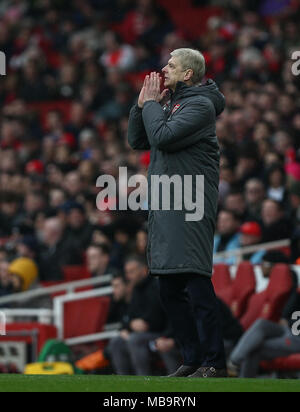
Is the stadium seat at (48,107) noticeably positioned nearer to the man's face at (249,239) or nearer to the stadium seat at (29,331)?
the stadium seat at (29,331)

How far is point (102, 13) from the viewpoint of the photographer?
70.2ft

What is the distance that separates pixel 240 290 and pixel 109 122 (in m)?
7.65

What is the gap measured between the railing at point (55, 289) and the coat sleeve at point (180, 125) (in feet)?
18.8

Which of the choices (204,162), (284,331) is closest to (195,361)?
(204,162)

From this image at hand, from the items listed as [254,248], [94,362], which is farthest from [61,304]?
[254,248]

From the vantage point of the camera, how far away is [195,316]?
6.41m

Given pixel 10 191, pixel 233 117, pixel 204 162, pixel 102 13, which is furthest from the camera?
pixel 102 13

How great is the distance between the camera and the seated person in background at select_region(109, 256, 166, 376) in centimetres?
1006

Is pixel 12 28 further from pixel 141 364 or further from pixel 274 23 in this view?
pixel 141 364

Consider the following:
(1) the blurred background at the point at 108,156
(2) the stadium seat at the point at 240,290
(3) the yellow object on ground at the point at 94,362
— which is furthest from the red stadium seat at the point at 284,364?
(3) the yellow object on ground at the point at 94,362

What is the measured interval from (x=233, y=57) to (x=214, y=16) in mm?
3313

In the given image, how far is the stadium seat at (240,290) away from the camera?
10.0 m

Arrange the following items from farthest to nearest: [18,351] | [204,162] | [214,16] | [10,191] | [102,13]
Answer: [102,13]
[214,16]
[10,191]
[18,351]
[204,162]

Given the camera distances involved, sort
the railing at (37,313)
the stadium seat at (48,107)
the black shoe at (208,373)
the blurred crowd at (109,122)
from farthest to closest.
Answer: the stadium seat at (48,107) → the blurred crowd at (109,122) → the railing at (37,313) → the black shoe at (208,373)
